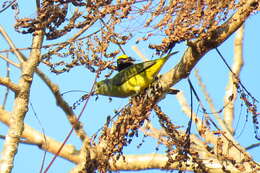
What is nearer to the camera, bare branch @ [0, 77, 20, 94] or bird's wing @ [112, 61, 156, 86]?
bare branch @ [0, 77, 20, 94]

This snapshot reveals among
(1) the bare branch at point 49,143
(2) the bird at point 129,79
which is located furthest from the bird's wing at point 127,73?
(1) the bare branch at point 49,143

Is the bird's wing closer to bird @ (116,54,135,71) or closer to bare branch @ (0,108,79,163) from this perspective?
bird @ (116,54,135,71)

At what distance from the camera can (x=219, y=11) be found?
2.98 metres

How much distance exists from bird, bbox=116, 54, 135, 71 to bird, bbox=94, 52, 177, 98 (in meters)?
0.06

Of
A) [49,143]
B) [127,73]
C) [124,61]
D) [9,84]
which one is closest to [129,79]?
[127,73]

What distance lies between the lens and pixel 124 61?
5.28 m

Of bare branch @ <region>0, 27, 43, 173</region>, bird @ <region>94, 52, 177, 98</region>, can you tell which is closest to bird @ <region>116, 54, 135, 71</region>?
bird @ <region>94, 52, 177, 98</region>

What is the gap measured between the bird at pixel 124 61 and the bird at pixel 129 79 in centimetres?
6

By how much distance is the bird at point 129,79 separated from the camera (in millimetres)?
5020

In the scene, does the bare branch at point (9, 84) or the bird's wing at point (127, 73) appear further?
the bird's wing at point (127, 73)

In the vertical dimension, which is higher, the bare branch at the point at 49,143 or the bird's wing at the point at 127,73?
the bird's wing at the point at 127,73

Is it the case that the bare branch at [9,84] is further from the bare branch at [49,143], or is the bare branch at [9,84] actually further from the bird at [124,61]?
the bare branch at [49,143]

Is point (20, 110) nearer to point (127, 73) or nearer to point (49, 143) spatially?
point (127, 73)

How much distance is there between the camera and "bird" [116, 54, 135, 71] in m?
5.21
